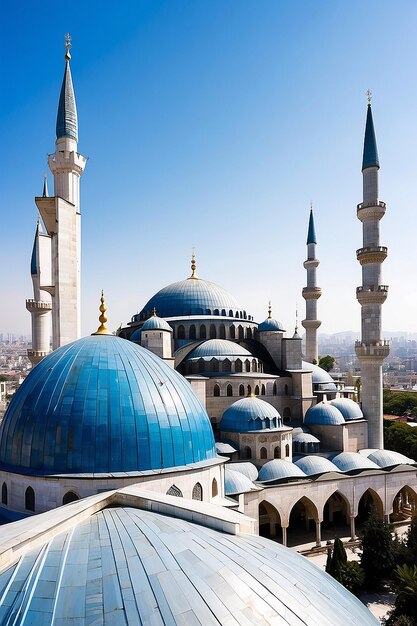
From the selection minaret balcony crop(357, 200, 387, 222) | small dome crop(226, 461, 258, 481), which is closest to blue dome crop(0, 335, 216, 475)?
A: small dome crop(226, 461, 258, 481)

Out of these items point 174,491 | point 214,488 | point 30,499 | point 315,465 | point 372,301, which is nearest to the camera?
point 30,499

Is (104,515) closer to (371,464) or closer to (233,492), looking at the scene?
(233,492)

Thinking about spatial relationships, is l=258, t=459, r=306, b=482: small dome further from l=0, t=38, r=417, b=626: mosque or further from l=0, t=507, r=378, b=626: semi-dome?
l=0, t=507, r=378, b=626: semi-dome

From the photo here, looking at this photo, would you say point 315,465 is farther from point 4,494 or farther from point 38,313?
point 38,313

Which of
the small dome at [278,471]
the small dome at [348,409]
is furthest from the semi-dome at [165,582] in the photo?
the small dome at [348,409]

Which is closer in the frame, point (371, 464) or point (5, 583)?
point (5, 583)

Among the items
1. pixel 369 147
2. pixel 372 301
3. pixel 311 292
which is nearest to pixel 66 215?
pixel 372 301

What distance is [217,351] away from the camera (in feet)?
78.4

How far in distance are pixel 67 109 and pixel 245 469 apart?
1540cm

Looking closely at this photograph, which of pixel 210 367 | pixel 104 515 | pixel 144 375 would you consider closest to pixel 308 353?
pixel 210 367

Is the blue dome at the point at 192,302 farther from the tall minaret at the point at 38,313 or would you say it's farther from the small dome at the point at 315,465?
the small dome at the point at 315,465

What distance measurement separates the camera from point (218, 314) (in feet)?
92.4

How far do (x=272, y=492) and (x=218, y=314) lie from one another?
12458 mm

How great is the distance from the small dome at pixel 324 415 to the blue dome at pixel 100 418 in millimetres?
13905
